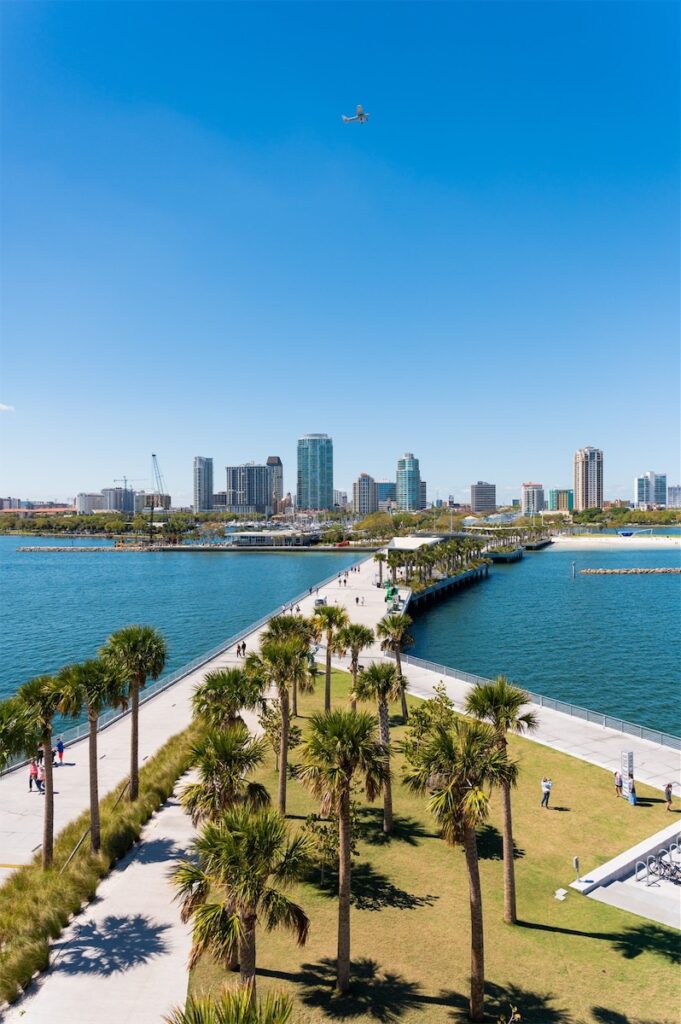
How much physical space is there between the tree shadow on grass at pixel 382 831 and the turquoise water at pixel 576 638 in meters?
22.9

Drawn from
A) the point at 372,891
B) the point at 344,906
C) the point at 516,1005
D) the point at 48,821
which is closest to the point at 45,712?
the point at 48,821

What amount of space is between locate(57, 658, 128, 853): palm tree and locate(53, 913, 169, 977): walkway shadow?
13.2 feet

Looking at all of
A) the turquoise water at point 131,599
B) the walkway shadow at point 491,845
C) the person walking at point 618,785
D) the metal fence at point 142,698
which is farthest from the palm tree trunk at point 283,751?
the turquoise water at point 131,599

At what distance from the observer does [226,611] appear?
295 ft

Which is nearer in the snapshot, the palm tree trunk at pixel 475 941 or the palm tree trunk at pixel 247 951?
the palm tree trunk at pixel 247 951

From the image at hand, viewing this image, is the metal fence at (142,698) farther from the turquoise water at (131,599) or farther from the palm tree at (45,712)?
the turquoise water at (131,599)

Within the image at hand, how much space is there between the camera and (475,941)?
50.4 feet

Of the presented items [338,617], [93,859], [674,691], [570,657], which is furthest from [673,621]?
[93,859]

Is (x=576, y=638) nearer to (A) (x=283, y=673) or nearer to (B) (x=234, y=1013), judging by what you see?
(A) (x=283, y=673)

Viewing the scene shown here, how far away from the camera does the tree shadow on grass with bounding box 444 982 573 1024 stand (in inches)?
586

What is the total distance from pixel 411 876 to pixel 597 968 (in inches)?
251

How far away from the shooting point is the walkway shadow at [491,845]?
2255 cm

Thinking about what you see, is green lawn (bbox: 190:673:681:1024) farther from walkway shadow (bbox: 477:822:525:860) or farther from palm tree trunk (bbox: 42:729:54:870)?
palm tree trunk (bbox: 42:729:54:870)

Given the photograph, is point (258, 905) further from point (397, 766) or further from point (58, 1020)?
point (397, 766)
